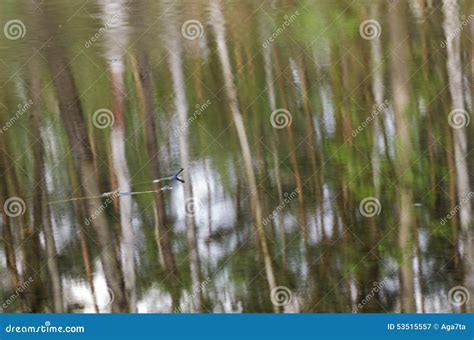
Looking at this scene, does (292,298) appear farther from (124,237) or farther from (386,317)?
(124,237)

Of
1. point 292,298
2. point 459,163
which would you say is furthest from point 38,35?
point 459,163

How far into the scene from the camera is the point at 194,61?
6.94 m

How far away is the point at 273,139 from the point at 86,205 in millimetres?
1874
